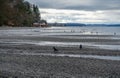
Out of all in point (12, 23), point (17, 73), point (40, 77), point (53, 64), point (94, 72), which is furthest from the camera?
point (12, 23)

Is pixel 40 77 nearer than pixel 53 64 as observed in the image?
Yes

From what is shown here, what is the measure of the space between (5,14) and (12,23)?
25.9 metres

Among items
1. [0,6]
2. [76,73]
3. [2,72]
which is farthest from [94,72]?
[0,6]

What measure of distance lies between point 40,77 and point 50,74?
1293 mm

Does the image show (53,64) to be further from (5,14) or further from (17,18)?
(17,18)

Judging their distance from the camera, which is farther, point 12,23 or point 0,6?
point 12,23

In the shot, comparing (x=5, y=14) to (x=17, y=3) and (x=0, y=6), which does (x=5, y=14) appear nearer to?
(x=0, y=6)

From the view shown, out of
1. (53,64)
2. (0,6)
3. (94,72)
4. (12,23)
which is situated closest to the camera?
(94,72)

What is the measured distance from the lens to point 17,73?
1670 cm

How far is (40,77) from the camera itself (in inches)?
618

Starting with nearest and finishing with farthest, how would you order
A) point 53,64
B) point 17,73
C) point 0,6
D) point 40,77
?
point 40,77 → point 17,73 → point 53,64 → point 0,6

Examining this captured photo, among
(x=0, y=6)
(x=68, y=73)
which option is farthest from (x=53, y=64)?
(x=0, y=6)

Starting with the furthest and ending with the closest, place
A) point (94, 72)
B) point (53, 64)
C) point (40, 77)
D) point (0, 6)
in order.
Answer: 1. point (0, 6)
2. point (53, 64)
3. point (94, 72)
4. point (40, 77)

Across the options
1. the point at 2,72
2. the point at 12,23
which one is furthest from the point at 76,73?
the point at 12,23
